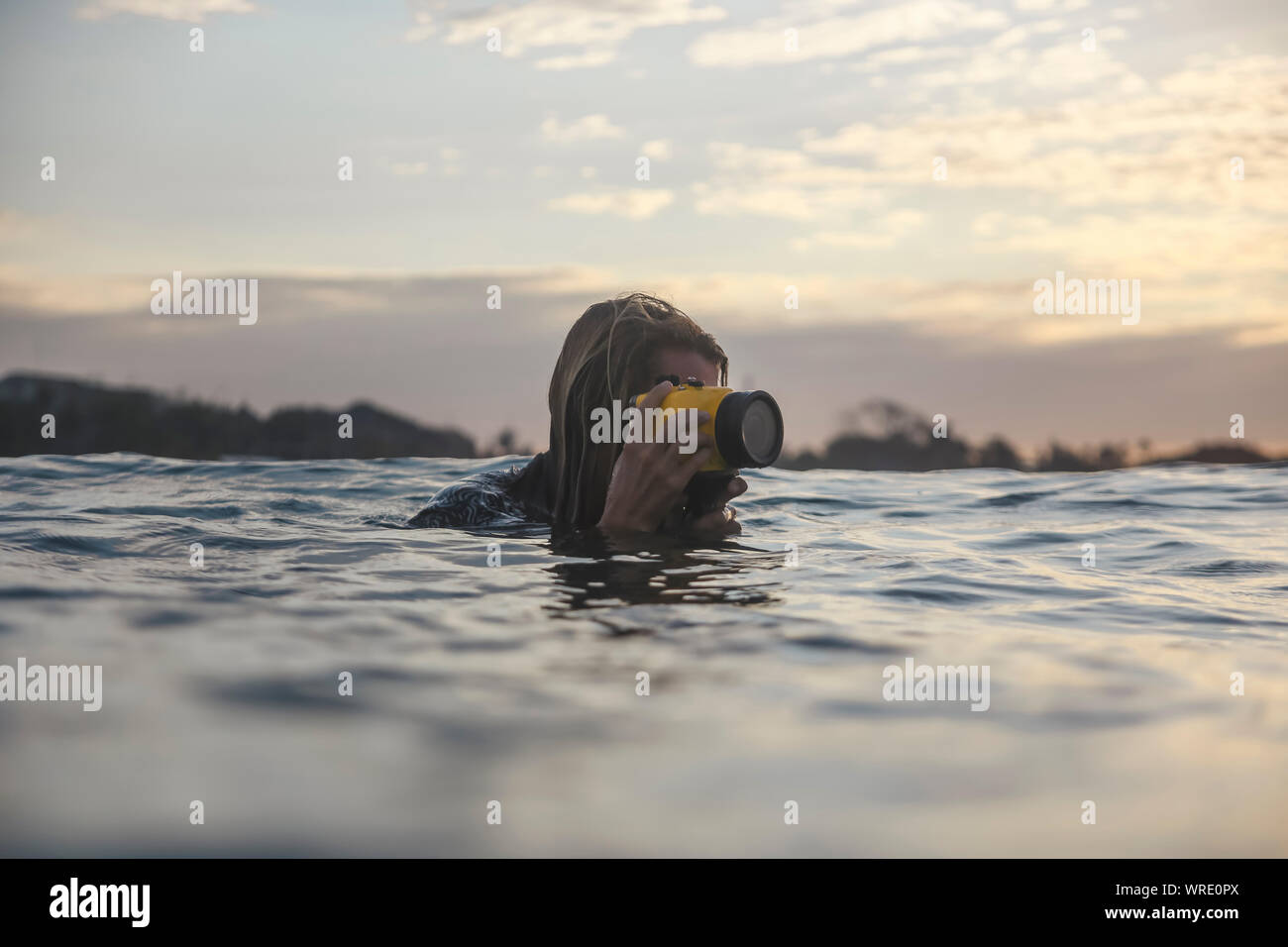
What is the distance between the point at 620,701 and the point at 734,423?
5.58ft

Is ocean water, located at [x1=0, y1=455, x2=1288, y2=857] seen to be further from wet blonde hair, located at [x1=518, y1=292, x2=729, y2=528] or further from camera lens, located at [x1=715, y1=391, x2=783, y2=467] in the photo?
camera lens, located at [x1=715, y1=391, x2=783, y2=467]

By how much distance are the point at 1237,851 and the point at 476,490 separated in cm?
406

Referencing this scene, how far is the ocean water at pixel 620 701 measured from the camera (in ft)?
6.14

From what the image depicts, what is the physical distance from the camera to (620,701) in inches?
96.6

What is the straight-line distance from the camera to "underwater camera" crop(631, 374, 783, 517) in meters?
3.94

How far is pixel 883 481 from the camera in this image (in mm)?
9789

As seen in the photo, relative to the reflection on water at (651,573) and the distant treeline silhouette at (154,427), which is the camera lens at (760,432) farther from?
the distant treeline silhouette at (154,427)

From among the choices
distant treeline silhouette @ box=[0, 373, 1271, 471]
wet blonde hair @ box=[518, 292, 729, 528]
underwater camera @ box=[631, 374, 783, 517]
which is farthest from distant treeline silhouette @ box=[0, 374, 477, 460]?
underwater camera @ box=[631, 374, 783, 517]

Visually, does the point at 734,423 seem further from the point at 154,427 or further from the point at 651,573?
the point at 154,427

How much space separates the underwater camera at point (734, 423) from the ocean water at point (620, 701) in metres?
0.47

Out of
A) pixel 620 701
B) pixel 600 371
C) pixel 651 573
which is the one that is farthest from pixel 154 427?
pixel 620 701

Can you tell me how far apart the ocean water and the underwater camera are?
47 cm

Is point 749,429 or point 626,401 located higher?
point 626,401

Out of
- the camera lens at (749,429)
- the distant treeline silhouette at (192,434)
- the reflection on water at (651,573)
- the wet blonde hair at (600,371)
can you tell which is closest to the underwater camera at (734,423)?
the camera lens at (749,429)
